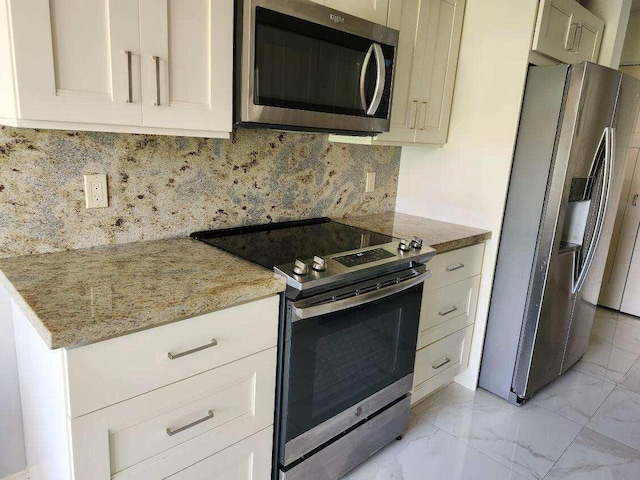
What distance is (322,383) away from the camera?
1548 mm

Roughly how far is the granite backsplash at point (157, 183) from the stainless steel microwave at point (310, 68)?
0.36 metres

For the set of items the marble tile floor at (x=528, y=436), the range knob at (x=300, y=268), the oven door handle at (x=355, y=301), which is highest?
the range knob at (x=300, y=268)

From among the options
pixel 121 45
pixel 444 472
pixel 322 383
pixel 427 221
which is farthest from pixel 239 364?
pixel 427 221

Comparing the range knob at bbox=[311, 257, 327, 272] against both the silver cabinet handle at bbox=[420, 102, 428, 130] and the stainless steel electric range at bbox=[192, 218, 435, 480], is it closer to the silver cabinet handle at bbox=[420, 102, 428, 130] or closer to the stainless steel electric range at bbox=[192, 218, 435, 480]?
the stainless steel electric range at bbox=[192, 218, 435, 480]

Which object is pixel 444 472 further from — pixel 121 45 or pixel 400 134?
pixel 121 45

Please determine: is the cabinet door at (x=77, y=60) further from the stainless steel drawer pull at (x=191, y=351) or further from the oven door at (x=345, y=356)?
the oven door at (x=345, y=356)

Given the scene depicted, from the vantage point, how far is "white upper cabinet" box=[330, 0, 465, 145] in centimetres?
203

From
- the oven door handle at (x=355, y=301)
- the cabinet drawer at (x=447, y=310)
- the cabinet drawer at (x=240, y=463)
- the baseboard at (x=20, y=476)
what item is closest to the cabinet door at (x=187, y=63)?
the oven door handle at (x=355, y=301)

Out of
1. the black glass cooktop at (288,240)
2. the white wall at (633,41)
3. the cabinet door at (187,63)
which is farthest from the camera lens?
the white wall at (633,41)

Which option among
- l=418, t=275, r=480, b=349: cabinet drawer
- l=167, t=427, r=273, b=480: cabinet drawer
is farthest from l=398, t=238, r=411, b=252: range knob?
l=167, t=427, r=273, b=480: cabinet drawer

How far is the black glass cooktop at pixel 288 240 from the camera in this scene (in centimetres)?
159

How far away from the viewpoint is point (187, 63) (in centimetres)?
134

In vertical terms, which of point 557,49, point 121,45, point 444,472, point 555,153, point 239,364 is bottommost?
point 444,472

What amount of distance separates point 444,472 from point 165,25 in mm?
1977
